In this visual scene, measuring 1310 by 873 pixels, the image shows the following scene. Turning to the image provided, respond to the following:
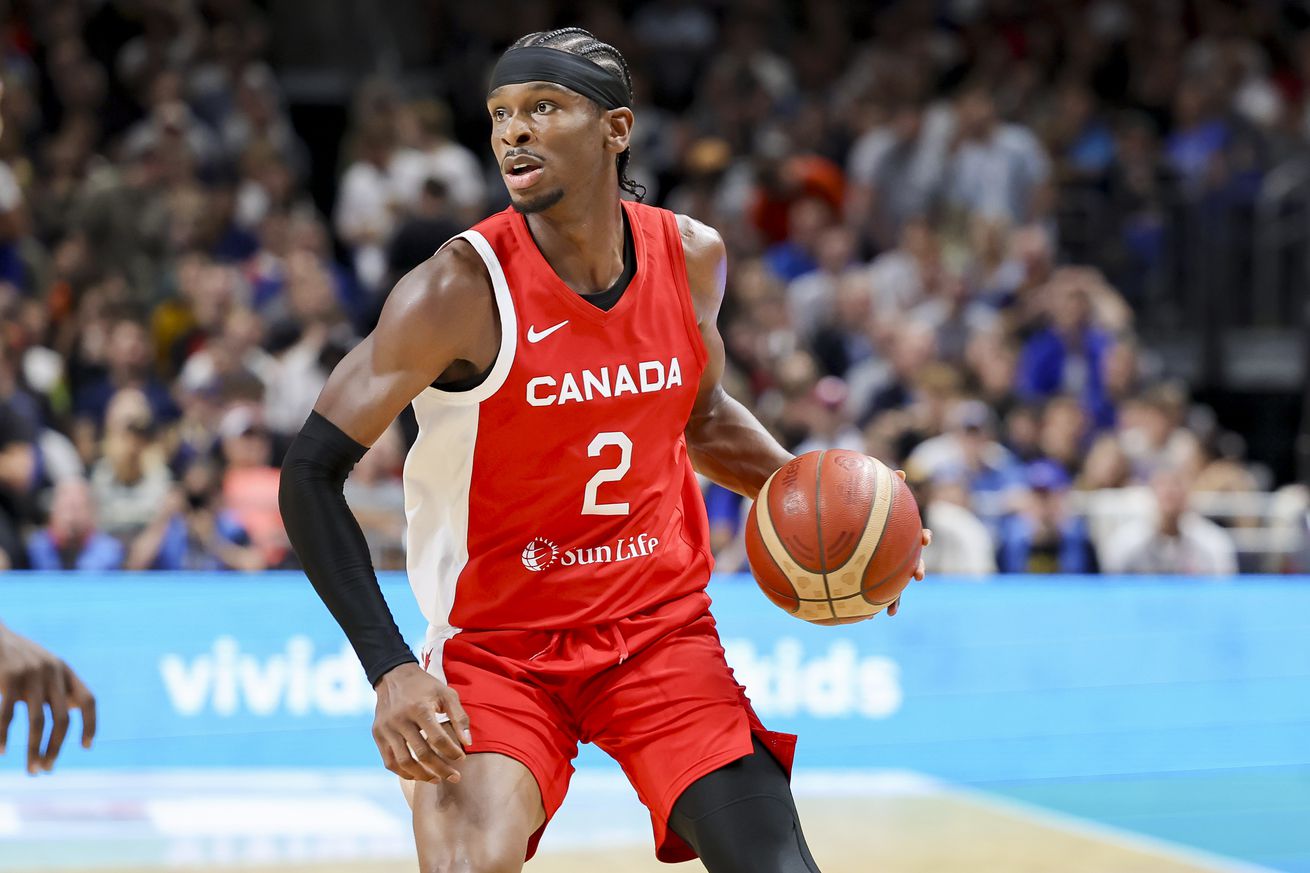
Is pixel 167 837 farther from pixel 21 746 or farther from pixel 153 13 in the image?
pixel 153 13

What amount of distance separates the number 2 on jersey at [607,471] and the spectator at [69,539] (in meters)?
4.63

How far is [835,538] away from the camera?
387cm

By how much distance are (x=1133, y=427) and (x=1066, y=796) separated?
3223mm

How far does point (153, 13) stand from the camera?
1207 centimetres

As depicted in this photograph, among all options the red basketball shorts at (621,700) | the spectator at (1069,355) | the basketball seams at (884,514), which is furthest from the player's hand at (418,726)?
the spectator at (1069,355)

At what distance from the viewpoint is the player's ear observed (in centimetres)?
388

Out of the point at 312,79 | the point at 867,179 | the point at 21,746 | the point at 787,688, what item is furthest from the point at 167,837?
the point at 312,79

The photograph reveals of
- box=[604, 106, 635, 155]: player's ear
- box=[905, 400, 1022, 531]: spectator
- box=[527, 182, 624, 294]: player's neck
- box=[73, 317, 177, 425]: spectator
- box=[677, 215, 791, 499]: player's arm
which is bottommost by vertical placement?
box=[905, 400, 1022, 531]: spectator

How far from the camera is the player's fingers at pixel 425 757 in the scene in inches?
131

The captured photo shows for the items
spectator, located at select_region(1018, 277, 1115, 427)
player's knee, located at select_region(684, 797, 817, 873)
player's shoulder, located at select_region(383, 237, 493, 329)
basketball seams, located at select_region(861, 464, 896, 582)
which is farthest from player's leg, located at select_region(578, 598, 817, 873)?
spectator, located at select_region(1018, 277, 1115, 427)

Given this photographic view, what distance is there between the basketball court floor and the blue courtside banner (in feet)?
0.45

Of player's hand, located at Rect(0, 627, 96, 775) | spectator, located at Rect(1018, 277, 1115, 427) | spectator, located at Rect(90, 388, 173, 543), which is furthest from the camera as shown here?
spectator, located at Rect(1018, 277, 1115, 427)

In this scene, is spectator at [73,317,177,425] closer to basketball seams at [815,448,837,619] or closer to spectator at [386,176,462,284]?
spectator at [386,176,462,284]

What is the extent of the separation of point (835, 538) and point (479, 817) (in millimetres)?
946
